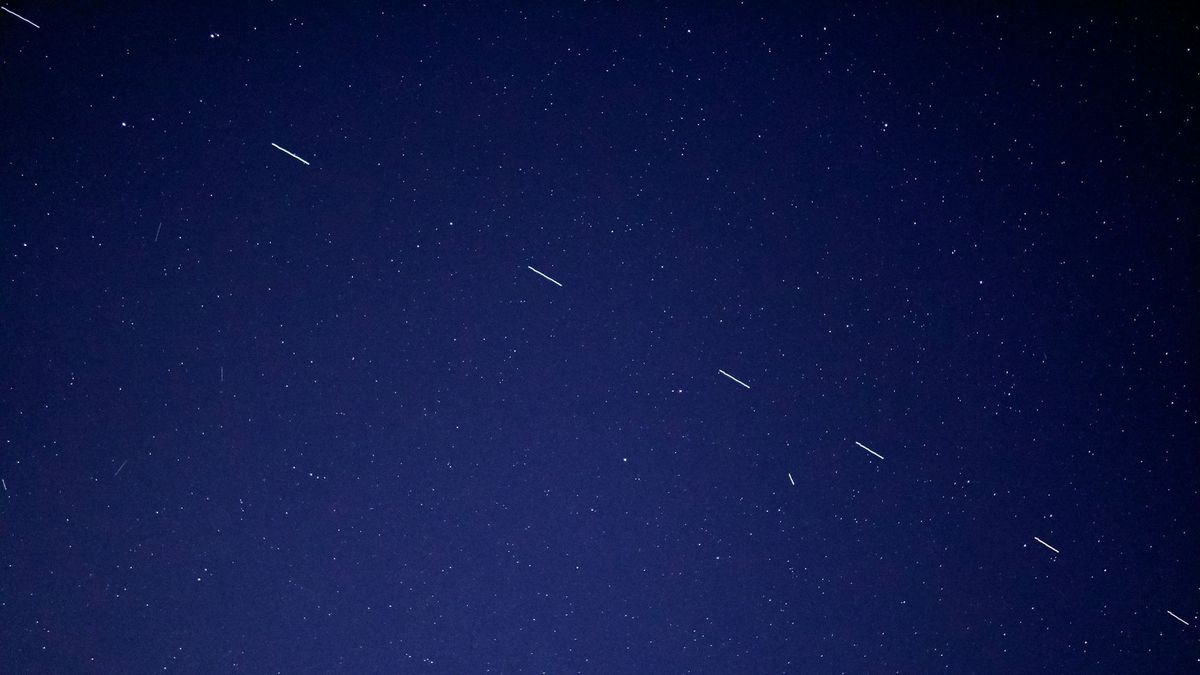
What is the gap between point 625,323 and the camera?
0.76m

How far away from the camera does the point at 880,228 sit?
0.75 metres

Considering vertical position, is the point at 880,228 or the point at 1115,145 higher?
the point at 1115,145

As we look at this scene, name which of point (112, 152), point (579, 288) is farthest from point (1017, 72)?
point (112, 152)

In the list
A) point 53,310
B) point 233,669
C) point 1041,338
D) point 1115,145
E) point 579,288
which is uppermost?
point 1115,145

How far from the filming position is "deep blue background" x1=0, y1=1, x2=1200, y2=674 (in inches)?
29.0

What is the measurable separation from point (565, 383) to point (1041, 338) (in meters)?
0.45

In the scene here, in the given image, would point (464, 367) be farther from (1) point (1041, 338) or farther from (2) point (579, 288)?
(1) point (1041, 338)

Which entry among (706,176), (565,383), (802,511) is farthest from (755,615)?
(706,176)

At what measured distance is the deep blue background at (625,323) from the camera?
0.74 metres

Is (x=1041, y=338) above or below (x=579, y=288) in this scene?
above

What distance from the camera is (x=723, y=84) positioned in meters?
0.74

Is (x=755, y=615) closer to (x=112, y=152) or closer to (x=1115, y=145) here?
(x=1115, y=145)

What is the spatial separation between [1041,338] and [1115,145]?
19 cm

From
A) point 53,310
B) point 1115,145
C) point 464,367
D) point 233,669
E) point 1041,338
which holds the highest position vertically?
point 1115,145
